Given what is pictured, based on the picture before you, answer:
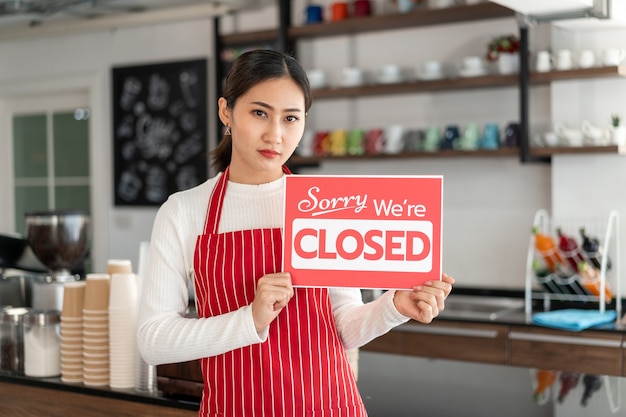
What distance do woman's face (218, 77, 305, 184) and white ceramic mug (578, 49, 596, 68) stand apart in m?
2.61

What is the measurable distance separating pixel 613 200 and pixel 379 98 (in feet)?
4.52

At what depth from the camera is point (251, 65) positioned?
159cm

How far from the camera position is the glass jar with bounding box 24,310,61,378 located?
2529 millimetres

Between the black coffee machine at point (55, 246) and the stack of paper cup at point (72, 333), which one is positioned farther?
the black coffee machine at point (55, 246)

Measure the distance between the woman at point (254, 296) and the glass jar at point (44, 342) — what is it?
100 cm

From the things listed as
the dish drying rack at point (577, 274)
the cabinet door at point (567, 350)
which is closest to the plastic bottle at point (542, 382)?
the cabinet door at point (567, 350)

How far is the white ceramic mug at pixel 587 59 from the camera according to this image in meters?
3.86

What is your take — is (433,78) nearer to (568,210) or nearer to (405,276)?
(568,210)

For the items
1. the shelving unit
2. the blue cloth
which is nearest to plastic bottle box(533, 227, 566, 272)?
the blue cloth

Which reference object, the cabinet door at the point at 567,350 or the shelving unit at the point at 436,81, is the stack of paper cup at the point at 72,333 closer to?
the cabinet door at the point at 567,350

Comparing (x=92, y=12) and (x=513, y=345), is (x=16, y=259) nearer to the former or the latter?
(x=513, y=345)

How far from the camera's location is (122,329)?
237cm

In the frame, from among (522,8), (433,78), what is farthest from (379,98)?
(522,8)

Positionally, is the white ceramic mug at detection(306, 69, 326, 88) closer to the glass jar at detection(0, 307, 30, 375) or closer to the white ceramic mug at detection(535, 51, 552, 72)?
the white ceramic mug at detection(535, 51, 552, 72)
